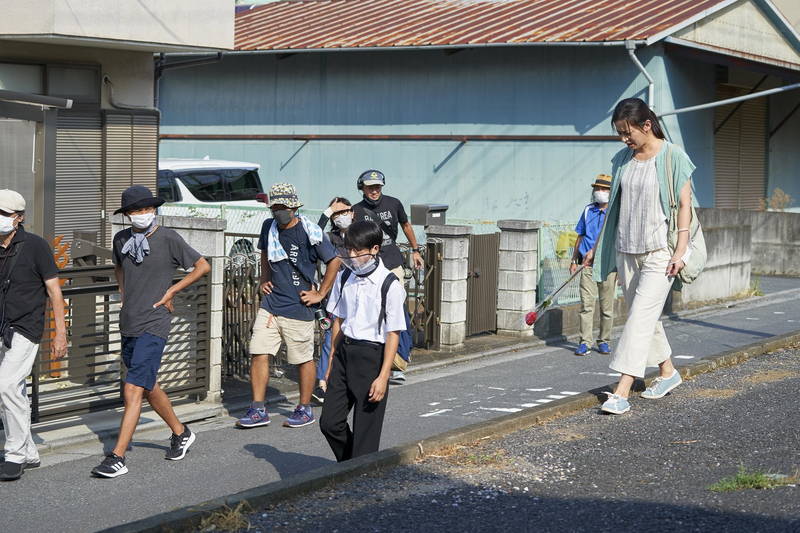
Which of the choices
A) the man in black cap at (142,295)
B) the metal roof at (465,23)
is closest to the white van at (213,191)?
the metal roof at (465,23)

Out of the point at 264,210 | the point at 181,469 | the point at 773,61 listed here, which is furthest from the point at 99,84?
the point at 773,61

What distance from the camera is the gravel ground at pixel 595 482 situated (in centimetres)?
556

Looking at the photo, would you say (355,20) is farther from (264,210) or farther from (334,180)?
(264,210)

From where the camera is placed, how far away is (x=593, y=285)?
41.1 feet

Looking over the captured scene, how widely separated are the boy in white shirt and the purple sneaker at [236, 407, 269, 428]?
2.34 metres

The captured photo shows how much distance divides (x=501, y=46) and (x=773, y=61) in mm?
5797

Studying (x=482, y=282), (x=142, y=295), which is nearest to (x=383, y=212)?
(x=482, y=282)

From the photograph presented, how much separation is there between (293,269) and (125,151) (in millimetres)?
6832

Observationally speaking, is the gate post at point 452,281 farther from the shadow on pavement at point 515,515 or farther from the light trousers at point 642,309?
the shadow on pavement at point 515,515

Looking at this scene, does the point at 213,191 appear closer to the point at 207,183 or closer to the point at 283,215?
the point at 207,183

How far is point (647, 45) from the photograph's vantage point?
19344 mm

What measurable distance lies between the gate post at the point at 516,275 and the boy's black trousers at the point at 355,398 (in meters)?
7.05

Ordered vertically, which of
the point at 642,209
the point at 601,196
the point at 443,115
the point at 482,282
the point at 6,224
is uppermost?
the point at 443,115

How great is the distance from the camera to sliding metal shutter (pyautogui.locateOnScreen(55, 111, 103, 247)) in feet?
46.1
